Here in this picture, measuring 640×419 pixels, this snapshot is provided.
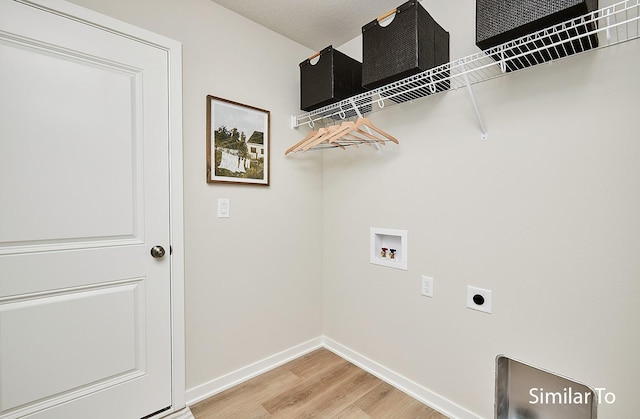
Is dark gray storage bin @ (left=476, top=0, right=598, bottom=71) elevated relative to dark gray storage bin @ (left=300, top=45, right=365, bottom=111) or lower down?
lower down

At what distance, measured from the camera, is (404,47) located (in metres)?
1.44

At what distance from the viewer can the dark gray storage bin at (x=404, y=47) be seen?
4.60 ft

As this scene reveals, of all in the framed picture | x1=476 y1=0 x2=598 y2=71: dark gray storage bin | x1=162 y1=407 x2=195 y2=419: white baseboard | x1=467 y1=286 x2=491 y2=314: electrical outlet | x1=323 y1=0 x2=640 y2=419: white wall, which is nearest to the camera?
x1=476 y1=0 x2=598 y2=71: dark gray storage bin

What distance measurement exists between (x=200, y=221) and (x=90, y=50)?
39.4 inches

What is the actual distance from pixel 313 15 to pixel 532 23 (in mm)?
1330

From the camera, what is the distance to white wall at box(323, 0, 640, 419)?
1.16 meters

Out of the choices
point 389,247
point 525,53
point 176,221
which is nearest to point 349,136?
point 389,247

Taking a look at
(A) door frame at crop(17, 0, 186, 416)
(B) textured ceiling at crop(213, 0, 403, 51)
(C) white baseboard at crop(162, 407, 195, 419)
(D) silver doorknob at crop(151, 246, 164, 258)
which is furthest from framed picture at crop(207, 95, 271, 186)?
(C) white baseboard at crop(162, 407, 195, 419)

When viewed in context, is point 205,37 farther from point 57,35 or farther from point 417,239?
point 417,239

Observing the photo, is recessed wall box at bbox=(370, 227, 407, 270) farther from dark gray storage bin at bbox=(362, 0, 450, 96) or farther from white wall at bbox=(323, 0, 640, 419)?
dark gray storage bin at bbox=(362, 0, 450, 96)

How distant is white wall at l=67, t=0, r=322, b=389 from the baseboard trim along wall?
0.05 meters

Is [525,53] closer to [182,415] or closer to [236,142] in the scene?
[236,142]

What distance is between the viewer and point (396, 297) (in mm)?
1938

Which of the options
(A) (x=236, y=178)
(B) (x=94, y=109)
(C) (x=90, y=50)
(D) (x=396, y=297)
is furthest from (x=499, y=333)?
(C) (x=90, y=50)
